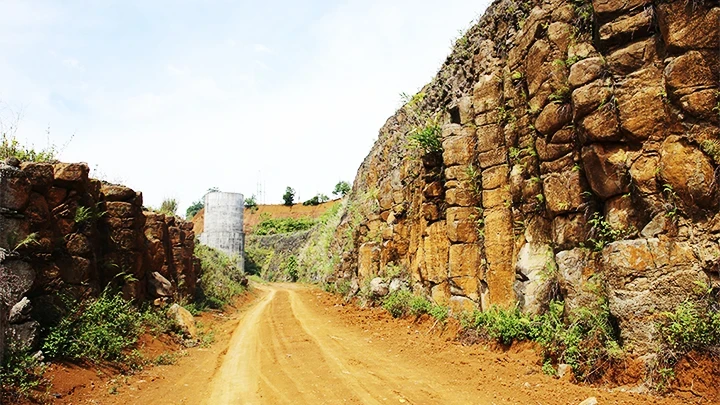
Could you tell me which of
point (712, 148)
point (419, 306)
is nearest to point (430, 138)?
point (419, 306)

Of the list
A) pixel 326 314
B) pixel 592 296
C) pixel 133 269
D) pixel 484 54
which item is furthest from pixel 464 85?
pixel 133 269

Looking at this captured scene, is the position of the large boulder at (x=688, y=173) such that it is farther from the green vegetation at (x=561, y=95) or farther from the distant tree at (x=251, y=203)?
the distant tree at (x=251, y=203)

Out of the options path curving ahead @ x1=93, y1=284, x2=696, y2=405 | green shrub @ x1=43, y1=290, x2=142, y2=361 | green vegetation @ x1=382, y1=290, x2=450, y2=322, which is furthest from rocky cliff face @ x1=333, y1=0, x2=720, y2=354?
green shrub @ x1=43, y1=290, x2=142, y2=361

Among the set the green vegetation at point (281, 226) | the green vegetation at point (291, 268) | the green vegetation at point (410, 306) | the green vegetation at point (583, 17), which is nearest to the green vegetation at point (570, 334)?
the green vegetation at point (410, 306)

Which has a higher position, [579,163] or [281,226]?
[281,226]

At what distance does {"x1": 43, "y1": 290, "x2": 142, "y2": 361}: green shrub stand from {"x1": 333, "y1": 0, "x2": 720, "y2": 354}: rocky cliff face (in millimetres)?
7050

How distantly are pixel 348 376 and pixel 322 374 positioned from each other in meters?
0.48

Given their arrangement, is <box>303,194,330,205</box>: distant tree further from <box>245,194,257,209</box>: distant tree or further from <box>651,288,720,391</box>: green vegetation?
<box>651,288,720,391</box>: green vegetation

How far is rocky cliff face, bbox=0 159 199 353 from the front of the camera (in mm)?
7082

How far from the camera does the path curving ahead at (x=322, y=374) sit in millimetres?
6488

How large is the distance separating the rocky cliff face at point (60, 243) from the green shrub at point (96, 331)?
10.1 inches

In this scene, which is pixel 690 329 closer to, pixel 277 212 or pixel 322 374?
pixel 322 374

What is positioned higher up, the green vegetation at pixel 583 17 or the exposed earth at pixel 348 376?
the green vegetation at pixel 583 17

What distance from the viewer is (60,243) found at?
842 centimetres
